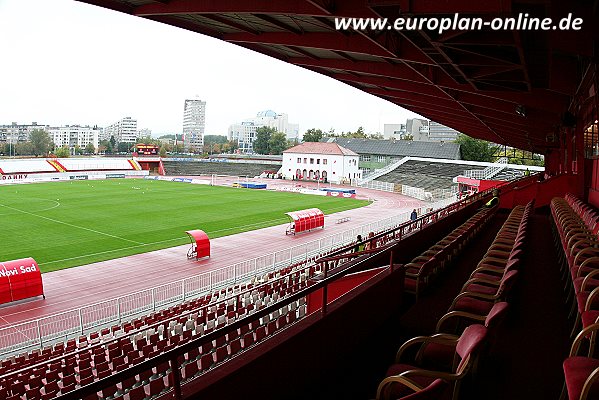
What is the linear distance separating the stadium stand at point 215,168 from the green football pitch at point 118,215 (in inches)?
1088

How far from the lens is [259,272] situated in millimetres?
20359

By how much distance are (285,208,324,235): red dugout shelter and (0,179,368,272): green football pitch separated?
144 inches

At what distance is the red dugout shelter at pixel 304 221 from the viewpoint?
30.6 m

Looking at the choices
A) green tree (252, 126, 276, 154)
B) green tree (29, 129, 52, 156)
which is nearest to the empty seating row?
green tree (252, 126, 276, 154)

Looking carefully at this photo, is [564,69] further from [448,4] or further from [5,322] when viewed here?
[5,322]

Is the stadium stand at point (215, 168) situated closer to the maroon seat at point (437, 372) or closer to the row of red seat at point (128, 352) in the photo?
the row of red seat at point (128, 352)

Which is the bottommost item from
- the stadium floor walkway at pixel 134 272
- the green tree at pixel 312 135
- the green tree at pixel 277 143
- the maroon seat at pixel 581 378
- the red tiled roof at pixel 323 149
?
the stadium floor walkway at pixel 134 272

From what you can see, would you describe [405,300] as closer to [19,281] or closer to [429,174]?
[19,281]

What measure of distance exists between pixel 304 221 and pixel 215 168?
6254 centimetres

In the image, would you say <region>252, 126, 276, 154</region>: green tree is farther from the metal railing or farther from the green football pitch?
the green football pitch

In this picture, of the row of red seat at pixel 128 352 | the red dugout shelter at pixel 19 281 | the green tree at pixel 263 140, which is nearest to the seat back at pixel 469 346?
the row of red seat at pixel 128 352

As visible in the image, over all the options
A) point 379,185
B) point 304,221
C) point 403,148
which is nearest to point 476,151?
point 403,148

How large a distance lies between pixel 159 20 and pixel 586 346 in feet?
36.2

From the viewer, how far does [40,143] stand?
5133 inches
